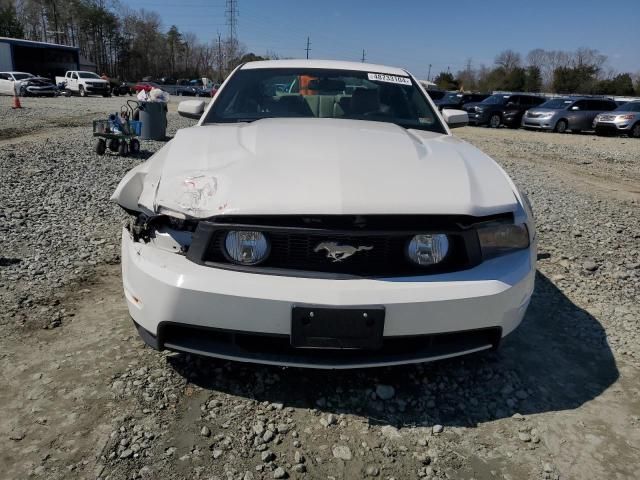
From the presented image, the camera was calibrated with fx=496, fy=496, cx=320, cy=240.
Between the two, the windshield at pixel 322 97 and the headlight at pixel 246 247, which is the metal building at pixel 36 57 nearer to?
the windshield at pixel 322 97

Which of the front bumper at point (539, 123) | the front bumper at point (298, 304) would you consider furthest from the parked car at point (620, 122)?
the front bumper at point (298, 304)

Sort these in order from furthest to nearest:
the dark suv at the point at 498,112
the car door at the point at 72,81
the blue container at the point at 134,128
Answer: the car door at the point at 72,81 → the dark suv at the point at 498,112 → the blue container at the point at 134,128

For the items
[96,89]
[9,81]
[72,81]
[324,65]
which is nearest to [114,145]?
[324,65]

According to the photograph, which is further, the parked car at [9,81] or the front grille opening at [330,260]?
the parked car at [9,81]

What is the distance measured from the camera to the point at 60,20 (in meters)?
79.2

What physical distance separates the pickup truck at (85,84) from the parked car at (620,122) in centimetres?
3318

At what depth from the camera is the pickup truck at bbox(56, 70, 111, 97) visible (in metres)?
36.8

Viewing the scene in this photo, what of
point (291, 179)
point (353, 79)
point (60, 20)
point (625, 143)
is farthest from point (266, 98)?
point (60, 20)

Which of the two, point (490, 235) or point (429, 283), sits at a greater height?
point (490, 235)

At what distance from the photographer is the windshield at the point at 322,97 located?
3510 millimetres

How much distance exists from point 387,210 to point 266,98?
6.54 feet

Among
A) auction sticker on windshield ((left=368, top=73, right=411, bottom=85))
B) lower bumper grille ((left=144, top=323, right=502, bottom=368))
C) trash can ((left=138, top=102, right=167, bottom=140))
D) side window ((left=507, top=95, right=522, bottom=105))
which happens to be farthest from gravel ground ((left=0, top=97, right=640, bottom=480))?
side window ((left=507, top=95, right=522, bottom=105))

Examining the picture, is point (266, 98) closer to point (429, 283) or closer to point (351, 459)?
point (429, 283)

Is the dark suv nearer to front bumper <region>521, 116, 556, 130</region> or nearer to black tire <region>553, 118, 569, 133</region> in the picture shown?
front bumper <region>521, 116, 556, 130</region>
